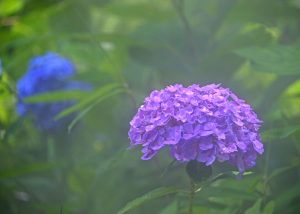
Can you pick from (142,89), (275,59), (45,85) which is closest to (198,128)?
(275,59)

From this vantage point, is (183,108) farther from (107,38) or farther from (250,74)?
(250,74)

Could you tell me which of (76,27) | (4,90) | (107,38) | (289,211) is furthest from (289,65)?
(76,27)

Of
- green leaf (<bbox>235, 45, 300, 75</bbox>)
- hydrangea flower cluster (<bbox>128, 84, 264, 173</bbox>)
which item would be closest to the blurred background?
green leaf (<bbox>235, 45, 300, 75</bbox>)

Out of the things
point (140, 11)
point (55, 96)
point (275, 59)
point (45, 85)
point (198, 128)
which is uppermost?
point (140, 11)

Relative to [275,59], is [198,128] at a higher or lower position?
lower

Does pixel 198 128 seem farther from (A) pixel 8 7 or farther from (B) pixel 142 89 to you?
(A) pixel 8 7

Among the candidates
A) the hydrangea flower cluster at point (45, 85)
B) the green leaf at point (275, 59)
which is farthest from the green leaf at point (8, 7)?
the green leaf at point (275, 59)
